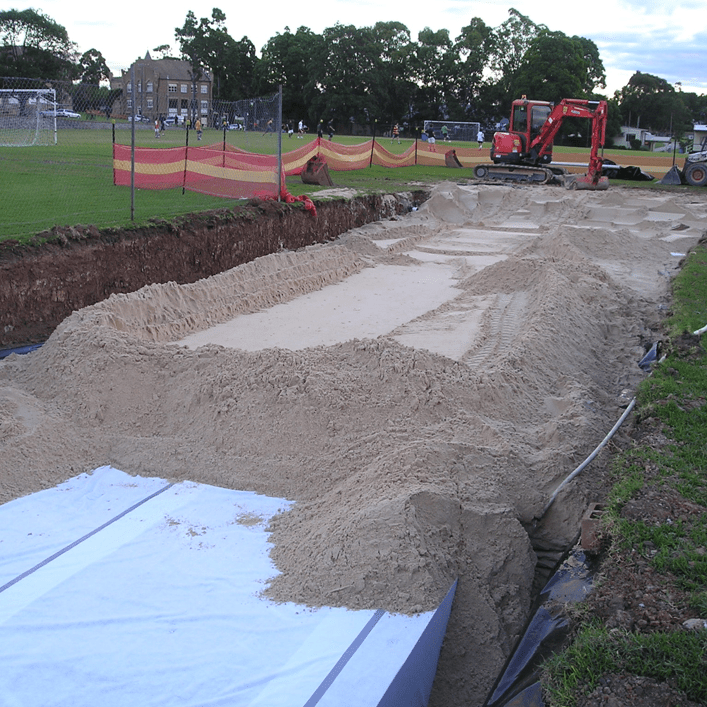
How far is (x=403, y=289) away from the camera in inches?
437

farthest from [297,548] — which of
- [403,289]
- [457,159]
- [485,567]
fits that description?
[457,159]

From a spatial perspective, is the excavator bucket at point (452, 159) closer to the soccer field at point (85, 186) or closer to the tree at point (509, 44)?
the soccer field at point (85, 186)

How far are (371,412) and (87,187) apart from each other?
9.85m

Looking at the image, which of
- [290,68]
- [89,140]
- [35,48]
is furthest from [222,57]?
[89,140]

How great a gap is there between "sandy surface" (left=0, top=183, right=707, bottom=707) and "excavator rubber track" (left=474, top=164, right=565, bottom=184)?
1292 centimetres

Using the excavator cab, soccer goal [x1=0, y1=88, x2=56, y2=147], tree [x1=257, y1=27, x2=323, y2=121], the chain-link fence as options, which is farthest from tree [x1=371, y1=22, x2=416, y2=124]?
soccer goal [x1=0, y1=88, x2=56, y2=147]

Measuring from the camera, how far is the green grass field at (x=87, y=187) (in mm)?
10117

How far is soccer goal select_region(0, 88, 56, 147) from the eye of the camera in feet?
37.6

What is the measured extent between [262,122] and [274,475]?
10.1m

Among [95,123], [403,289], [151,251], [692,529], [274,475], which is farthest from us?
[95,123]

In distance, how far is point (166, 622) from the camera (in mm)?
3854

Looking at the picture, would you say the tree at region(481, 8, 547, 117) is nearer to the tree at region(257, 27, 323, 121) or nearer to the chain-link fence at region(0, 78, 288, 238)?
the tree at region(257, 27, 323, 121)

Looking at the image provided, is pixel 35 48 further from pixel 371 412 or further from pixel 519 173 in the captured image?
pixel 371 412

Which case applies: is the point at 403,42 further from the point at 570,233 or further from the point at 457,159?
the point at 570,233
